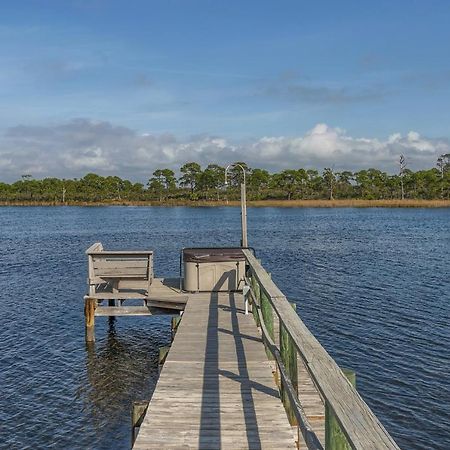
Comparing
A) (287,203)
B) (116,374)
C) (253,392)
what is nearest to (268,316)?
(253,392)

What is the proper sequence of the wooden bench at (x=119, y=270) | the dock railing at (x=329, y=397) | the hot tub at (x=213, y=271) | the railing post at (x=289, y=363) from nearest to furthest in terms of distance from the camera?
the dock railing at (x=329, y=397) < the railing post at (x=289, y=363) < the hot tub at (x=213, y=271) < the wooden bench at (x=119, y=270)

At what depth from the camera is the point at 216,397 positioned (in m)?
6.45

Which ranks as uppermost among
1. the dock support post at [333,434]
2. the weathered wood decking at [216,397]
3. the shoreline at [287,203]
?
the shoreline at [287,203]

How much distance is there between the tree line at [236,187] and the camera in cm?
12027

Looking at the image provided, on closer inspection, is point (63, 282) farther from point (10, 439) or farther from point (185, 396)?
point (185, 396)

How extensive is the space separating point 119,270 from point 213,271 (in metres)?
2.54

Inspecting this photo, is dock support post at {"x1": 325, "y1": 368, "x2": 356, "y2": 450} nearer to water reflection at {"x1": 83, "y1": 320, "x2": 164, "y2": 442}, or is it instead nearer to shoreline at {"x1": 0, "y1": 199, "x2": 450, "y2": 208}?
water reflection at {"x1": 83, "y1": 320, "x2": 164, "y2": 442}

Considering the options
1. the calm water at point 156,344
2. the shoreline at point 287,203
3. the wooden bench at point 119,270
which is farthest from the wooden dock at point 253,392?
the shoreline at point 287,203

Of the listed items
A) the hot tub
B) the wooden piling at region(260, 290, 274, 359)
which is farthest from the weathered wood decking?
the hot tub

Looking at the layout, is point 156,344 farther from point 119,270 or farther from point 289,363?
point 289,363

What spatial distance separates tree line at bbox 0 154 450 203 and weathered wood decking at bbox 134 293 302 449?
346ft

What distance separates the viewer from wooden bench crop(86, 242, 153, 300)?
13961 mm

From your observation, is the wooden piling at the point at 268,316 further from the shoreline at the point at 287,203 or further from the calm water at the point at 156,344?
the shoreline at the point at 287,203

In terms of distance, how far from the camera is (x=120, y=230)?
192ft
